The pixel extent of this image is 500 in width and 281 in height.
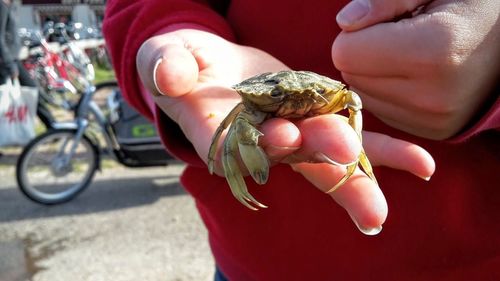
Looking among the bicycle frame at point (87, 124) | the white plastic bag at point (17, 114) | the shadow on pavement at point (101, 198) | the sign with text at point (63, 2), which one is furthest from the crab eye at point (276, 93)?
the sign with text at point (63, 2)

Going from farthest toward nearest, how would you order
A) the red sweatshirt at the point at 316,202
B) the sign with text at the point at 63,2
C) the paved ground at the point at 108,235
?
the sign with text at the point at 63,2 → the paved ground at the point at 108,235 → the red sweatshirt at the point at 316,202

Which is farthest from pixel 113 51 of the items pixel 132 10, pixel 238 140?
pixel 238 140

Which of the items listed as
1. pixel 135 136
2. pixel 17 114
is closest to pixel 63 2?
pixel 17 114

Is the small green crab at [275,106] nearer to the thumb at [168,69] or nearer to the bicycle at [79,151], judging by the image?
the thumb at [168,69]

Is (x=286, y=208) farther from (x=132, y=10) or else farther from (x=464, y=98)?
(x=132, y=10)

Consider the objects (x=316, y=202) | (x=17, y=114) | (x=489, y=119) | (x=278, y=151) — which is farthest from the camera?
(x=17, y=114)

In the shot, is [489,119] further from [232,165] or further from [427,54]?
[232,165]
